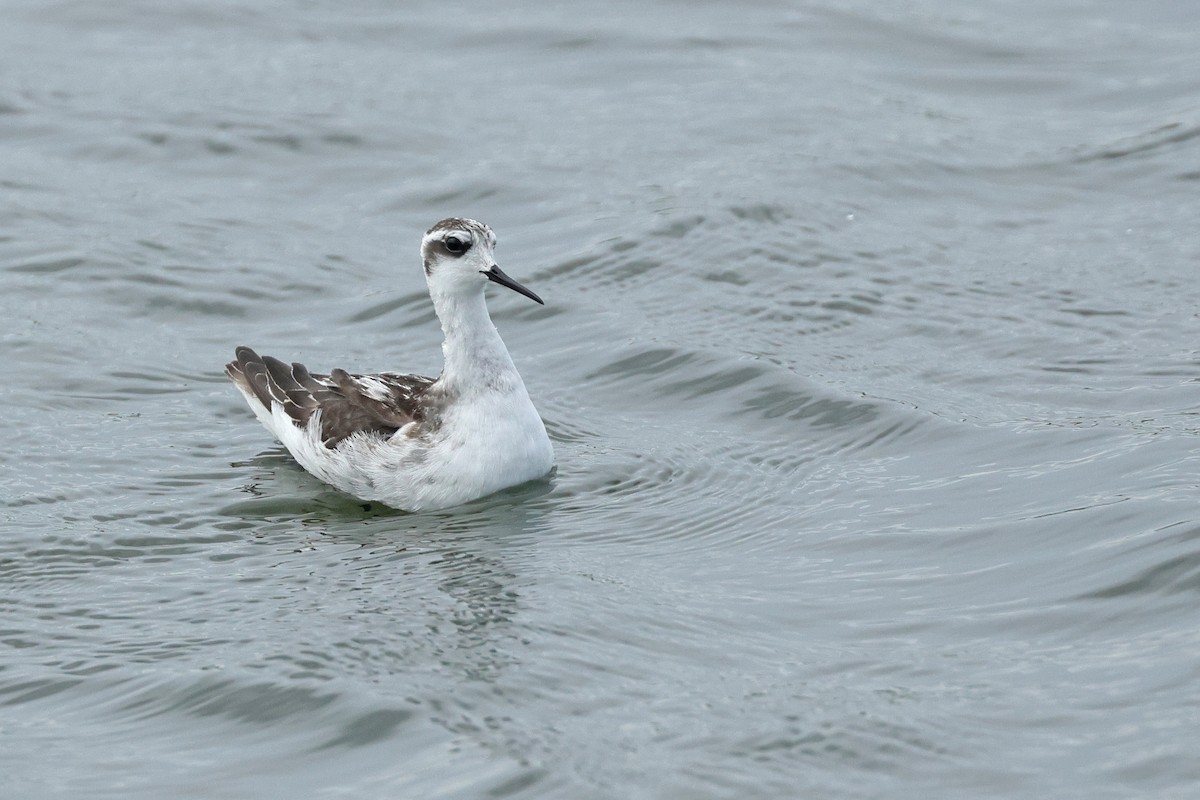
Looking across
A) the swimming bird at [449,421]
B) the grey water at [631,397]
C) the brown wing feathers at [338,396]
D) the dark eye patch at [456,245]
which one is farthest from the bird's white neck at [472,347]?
the grey water at [631,397]

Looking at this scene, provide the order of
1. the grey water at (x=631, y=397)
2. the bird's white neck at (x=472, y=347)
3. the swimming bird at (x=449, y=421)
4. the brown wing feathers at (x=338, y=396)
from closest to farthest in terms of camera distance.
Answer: the grey water at (x=631, y=397), the swimming bird at (x=449, y=421), the bird's white neck at (x=472, y=347), the brown wing feathers at (x=338, y=396)

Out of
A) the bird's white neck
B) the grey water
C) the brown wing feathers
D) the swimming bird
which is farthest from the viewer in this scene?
the brown wing feathers

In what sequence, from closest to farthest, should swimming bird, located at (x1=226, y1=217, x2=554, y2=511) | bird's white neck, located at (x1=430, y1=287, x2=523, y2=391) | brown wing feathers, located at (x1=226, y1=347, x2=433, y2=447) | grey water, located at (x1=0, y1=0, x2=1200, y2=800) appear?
grey water, located at (x1=0, y1=0, x2=1200, y2=800) < swimming bird, located at (x1=226, y1=217, x2=554, y2=511) < bird's white neck, located at (x1=430, y1=287, x2=523, y2=391) < brown wing feathers, located at (x1=226, y1=347, x2=433, y2=447)

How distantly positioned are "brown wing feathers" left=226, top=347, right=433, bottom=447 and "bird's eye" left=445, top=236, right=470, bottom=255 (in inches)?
48.2

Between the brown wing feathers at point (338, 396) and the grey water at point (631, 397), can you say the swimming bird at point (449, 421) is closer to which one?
the brown wing feathers at point (338, 396)

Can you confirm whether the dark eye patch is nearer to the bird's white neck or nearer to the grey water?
the bird's white neck

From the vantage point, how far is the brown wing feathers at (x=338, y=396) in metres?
13.3

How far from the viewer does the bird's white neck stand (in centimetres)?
1291

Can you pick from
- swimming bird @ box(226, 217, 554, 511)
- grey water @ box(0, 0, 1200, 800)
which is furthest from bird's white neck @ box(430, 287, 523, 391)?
grey water @ box(0, 0, 1200, 800)

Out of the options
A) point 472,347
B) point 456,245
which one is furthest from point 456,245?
point 472,347

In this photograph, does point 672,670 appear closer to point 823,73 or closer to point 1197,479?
point 1197,479

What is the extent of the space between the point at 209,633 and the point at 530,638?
1.95m

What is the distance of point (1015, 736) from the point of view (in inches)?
364

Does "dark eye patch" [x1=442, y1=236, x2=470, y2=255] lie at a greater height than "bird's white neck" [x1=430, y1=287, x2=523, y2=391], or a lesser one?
greater
